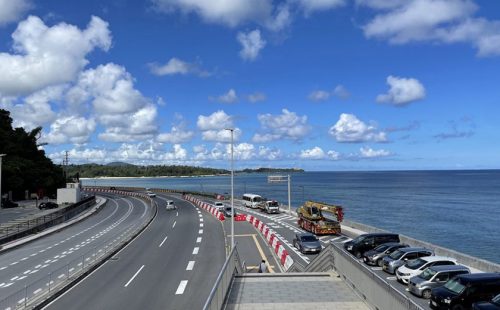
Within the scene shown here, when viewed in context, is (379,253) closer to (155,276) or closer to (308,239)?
(308,239)

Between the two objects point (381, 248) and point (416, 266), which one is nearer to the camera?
point (416, 266)

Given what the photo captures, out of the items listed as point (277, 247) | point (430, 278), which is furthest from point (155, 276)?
point (430, 278)

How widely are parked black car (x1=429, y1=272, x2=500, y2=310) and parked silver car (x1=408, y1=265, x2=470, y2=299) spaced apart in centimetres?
297

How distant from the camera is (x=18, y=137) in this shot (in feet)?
374

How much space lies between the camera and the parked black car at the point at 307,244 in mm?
36625

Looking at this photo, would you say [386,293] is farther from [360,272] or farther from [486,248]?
[486,248]

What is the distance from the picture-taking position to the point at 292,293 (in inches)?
618

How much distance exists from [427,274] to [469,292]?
4.27m

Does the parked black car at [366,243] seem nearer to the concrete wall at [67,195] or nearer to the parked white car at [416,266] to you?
the parked white car at [416,266]

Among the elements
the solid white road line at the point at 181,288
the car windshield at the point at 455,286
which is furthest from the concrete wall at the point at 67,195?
the car windshield at the point at 455,286

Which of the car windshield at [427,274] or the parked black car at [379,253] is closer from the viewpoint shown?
the car windshield at [427,274]

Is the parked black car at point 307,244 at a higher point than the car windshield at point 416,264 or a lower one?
lower

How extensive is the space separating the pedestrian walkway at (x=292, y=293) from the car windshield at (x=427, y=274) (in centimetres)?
597

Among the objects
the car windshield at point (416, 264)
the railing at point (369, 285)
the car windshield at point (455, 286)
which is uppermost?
the railing at point (369, 285)
